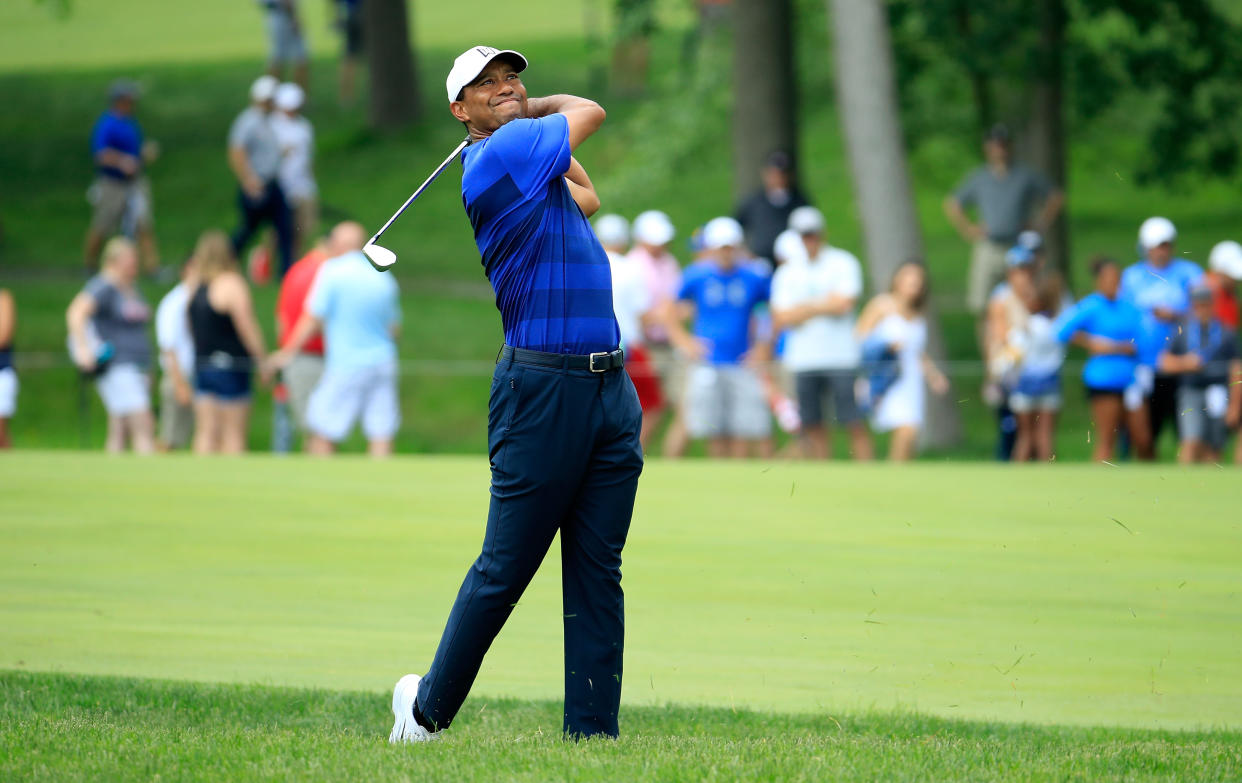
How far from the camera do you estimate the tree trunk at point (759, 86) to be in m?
22.1

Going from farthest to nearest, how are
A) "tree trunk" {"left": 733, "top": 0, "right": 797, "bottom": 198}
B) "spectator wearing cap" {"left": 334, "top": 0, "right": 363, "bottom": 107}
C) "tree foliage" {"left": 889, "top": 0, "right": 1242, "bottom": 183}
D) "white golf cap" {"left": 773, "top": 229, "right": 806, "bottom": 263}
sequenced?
"spectator wearing cap" {"left": 334, "top": 0, "right": 363, "bottom": 107} → "tree foliage" {"left": 889, "top": 0, "right": 1242, "bottom": 183} → "tree trunk" {"left": 733, "top": 0, "right": 797, "bottom": 198} → "white golf cap" {"left": 773, "top": 229, "right": 806, "bottom": 263}

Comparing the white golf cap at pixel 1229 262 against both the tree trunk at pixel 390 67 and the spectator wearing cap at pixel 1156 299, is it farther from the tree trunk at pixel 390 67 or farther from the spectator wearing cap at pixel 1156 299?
the tree trunk at pixel 390 67

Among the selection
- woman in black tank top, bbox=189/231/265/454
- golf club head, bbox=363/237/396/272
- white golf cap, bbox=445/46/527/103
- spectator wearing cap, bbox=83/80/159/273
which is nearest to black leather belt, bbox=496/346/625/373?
golf club head, bbox=363/237/396/272

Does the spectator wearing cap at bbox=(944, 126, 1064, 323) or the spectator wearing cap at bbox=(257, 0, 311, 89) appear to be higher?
the spectator wearing cap at bbox=(257, 0, 311, 89)

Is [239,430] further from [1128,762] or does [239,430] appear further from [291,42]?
[291,42]

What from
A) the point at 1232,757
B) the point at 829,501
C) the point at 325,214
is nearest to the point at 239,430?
the point at 829,501

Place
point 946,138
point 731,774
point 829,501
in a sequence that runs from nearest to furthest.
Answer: point 731,774, point 829,501, point 946,138

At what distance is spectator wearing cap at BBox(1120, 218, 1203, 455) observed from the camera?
47.2 feet

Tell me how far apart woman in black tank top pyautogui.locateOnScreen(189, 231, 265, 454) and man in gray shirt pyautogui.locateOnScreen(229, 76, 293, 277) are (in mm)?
5293

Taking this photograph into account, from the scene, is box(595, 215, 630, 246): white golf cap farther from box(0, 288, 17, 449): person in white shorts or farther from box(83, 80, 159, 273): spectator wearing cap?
Answer: box(83, 80, 159, 273): spectator wearing cap

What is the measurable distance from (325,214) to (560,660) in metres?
23.9

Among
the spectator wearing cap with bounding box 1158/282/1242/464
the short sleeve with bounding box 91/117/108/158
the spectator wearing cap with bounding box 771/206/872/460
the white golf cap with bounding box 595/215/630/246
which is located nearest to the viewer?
the spectator wearing cap with bounding box 1158/282/1242/464

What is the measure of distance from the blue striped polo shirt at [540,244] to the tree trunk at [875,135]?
13474mm

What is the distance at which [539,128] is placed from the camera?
5.47 meters
